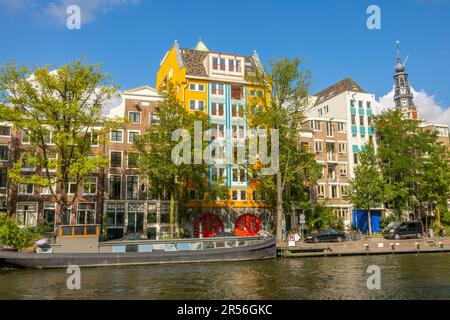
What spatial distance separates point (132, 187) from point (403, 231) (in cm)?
3353

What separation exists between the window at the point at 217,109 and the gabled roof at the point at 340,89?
22.0 m

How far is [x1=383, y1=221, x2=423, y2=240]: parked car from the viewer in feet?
167

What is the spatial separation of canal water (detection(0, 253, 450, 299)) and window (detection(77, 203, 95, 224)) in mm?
18911

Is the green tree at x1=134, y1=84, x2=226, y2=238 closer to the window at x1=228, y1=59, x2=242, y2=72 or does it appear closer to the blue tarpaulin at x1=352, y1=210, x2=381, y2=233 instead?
the window at x1=228, y1=59, x2=242, y2=72

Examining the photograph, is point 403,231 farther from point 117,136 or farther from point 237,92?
point 117,136

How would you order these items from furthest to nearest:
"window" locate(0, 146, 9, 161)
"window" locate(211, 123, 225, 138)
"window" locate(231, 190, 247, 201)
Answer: "window" locate(211, 123, 225, 138) → "window" locate(231, 190, 247, 201) → "window" locate(0, 146, 9, 161)

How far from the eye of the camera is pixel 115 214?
5194 centimetres

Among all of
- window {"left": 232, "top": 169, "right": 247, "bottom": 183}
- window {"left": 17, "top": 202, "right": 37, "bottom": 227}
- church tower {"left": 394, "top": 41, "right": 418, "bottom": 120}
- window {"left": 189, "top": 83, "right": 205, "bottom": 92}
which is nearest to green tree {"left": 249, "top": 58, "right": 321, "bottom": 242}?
window {"left": 232, "top": 169, "right": 247, "bottom": 183}

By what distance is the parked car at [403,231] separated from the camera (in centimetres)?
5097

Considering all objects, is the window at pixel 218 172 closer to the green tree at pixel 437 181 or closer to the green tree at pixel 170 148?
the green tree at pixel 170 148

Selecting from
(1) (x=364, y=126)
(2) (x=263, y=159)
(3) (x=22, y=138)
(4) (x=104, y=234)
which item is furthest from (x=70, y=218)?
(1) (x=364, y=126)

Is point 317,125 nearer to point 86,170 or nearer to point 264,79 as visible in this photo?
point 264,79

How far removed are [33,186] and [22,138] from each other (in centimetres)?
598

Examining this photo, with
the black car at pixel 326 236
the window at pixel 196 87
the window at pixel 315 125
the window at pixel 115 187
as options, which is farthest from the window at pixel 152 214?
the window at pixel 315 125
